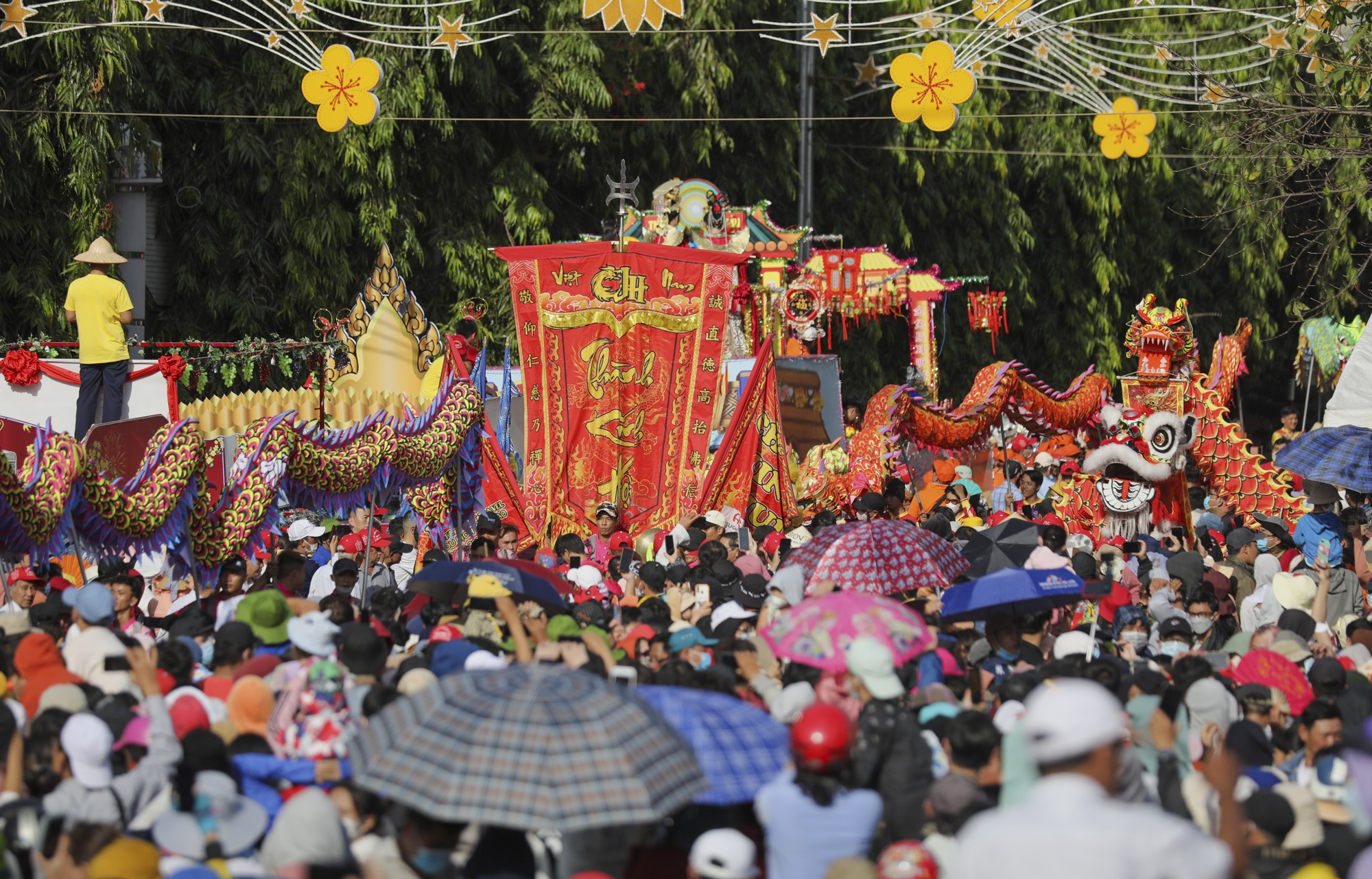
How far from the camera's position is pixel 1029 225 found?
23750mm

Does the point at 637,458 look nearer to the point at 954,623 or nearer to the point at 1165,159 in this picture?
the point at 954,623

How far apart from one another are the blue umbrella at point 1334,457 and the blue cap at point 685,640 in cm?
482

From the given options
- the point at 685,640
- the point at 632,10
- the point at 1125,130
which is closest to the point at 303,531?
the point at 632,10

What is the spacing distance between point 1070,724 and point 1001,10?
12042 mm

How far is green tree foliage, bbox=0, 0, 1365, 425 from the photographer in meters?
15.8

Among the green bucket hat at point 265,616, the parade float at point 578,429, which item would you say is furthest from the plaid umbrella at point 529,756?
the parade float at point 578,429

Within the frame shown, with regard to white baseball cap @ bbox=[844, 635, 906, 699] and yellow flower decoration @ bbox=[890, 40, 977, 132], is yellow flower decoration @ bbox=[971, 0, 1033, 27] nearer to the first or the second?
yellow flower decoration @ bbox=[890, 40, 977, 132]

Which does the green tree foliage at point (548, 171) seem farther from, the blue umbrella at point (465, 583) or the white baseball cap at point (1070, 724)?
the white baseball cap at point (1070, 724)

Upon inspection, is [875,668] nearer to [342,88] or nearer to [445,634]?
[445,634]

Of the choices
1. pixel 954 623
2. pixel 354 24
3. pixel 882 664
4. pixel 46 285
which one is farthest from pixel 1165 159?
pixel 882 664

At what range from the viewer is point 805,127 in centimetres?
2058

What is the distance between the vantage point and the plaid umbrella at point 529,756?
155 inches

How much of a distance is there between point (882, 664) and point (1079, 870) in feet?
6.74

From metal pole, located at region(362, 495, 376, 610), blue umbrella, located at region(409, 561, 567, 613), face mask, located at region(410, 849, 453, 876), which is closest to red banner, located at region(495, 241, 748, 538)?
metal pole, located at region(362, 495, 376, 610)
